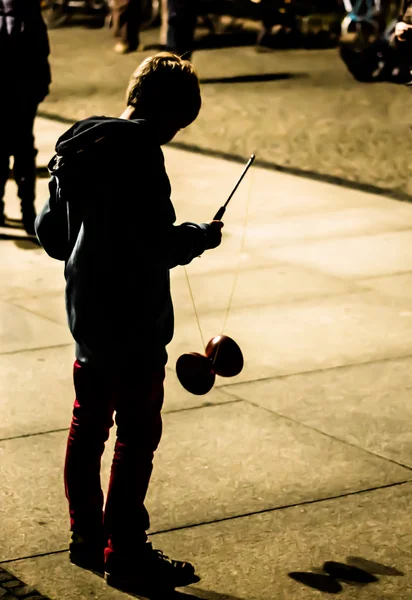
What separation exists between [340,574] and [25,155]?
5056 millimetres

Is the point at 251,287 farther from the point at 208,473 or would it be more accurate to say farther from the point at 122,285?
the point at 122,285

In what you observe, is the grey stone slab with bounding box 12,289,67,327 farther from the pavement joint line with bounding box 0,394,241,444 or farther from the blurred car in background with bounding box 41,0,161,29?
the blurred car in background with bounding box 41,0,161,29

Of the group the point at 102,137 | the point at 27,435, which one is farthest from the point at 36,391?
the point at 102,137

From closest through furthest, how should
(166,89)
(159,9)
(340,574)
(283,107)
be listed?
(166,89), (340,574), (283,107), (159,9)

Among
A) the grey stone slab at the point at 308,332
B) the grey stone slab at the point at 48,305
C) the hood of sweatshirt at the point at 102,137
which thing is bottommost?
the grey stone slab at the point at 48,305

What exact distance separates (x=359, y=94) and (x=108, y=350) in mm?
11864

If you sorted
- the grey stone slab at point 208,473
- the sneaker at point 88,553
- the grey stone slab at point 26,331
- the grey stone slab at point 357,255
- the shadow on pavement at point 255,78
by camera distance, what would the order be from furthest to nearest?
the shadow on pavement at point 255,78, the grey stone slab at point 357,255, the grey stone slab at point 26,331, the grey stone slab at point 208,473, the sneaker at point 88,553

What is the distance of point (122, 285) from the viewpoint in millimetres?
3479

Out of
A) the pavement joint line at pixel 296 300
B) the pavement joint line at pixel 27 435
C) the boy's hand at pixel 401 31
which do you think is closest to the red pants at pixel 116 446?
the pavement joint line at pixel 27 435

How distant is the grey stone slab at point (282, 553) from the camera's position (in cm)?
368

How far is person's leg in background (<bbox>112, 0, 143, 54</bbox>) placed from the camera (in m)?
19.2

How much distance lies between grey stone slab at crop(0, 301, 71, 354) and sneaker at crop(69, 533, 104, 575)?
2.30 m

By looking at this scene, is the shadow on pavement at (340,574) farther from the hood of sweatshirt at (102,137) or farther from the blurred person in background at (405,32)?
the blurred person in background at (405,32)

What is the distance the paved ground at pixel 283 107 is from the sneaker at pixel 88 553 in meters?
6.39
